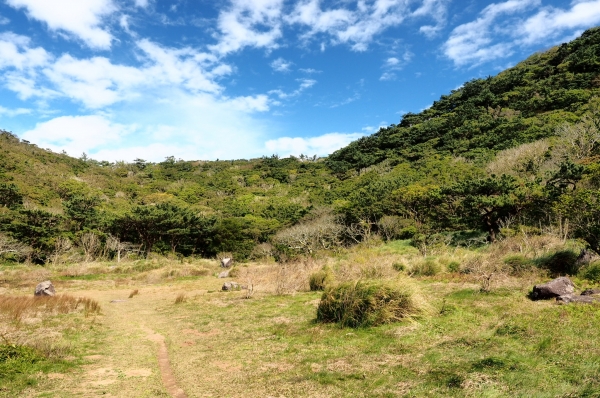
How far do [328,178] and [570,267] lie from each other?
62.0 m

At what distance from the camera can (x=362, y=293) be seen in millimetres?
9719

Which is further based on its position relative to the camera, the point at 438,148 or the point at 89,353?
the point at 438,148

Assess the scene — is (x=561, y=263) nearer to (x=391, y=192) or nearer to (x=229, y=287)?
(x=229, y=287)

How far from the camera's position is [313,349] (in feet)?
26.8

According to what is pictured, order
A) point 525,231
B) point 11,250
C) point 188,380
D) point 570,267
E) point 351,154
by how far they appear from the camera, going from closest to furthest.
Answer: point 188,380, point 570,267, point 525,231, point 11,250, point 351,154

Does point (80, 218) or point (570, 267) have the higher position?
point (80, 218)

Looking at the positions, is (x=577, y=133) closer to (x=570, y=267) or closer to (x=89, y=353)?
(x=570, y=267)

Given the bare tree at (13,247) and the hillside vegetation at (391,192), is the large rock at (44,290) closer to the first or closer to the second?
the hillside vegetation at (391,192)

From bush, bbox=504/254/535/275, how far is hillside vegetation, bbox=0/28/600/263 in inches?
75.8

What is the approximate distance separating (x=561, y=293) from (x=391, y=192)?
28747 millimetres

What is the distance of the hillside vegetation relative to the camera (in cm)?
2475

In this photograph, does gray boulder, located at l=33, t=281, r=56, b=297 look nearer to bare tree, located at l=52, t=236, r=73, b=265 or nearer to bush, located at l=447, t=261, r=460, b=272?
bush, located at l=447, t=261, r=460, b=272

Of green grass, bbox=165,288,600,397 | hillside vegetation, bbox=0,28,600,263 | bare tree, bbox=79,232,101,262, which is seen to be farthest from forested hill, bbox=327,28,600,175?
bare tree, bbox=79,232,101,262

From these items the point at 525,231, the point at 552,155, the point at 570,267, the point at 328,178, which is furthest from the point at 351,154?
the point at 570,267
